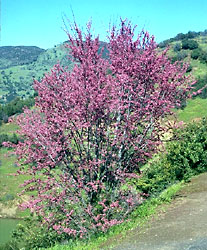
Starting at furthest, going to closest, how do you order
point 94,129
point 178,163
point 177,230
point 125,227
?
point 178,163, point 94,129, point 125,227, point 177,230

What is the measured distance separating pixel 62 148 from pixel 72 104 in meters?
0.94

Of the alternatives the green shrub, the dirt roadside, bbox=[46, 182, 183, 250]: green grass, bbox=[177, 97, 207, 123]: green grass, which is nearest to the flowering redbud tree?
bbox=[46, 182, 183, 250]: green grass

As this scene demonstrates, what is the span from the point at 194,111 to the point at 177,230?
2076 inches

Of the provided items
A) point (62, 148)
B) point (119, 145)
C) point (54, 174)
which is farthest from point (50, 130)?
point (119, 145)

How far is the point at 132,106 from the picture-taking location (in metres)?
8.49

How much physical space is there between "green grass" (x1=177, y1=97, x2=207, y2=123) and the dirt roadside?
147ft

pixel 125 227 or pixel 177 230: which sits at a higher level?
pixel 177 230

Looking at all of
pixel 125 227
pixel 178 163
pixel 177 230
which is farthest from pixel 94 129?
pixel 178 163

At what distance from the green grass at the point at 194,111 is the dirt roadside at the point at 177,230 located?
44.9 metres

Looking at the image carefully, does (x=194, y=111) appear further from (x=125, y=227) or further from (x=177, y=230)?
(x=177, y=230)

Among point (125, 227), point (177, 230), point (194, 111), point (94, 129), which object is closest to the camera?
point (177, 230)

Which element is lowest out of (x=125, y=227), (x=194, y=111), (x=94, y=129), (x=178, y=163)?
(x=194, y=111)

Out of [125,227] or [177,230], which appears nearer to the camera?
[177,230]

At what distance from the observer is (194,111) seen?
189 feet
